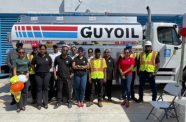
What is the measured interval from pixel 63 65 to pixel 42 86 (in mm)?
823

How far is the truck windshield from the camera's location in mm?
10914

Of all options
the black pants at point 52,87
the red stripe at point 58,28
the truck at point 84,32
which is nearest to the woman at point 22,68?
the black pants at point 52,87

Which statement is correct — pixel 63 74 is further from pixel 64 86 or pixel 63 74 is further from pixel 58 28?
pixel 58 28

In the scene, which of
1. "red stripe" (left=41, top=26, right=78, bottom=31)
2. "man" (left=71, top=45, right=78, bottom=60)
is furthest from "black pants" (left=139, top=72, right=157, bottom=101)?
"red stripe" (left=41, top=26, right=78, bottom=31)

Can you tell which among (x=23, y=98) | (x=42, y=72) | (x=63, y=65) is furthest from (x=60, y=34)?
(x=23, y=98)

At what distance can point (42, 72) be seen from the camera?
358 inches

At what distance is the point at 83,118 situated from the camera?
8398 mm

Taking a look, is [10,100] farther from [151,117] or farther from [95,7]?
[95,7]

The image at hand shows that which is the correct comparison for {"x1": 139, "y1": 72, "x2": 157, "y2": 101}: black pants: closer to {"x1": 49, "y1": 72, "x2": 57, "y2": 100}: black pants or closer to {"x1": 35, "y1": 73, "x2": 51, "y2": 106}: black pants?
{"x1": 49, "y1": 72, "x2": 57, "y2": 100}: black pants

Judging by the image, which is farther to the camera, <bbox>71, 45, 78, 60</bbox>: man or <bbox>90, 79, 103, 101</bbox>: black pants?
<bbox>71, 45, 78, 60</bbox>: man

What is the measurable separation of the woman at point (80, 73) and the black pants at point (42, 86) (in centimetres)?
78

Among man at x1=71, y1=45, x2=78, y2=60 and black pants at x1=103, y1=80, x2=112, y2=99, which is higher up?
man at x1=71, y1=45, x2=78, y2=60

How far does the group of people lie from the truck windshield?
1.46m

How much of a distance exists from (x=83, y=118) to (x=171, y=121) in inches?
85.7
